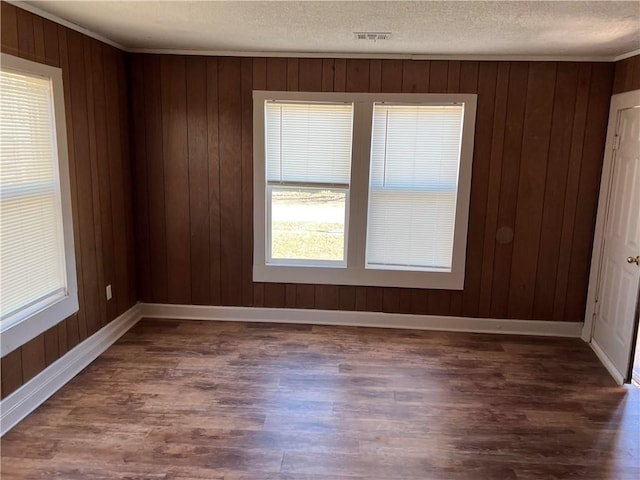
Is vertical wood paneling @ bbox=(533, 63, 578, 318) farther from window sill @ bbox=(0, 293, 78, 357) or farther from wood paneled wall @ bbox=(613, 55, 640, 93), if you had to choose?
window sill @ bbox=(0, 293, 78, 357)

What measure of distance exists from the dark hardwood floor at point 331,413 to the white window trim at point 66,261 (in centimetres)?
48

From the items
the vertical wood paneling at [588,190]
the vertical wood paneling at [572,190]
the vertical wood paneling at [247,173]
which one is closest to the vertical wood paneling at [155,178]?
the vertical wood paneling at [247,173]

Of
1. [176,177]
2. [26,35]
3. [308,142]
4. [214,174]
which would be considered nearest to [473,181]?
[308,142]

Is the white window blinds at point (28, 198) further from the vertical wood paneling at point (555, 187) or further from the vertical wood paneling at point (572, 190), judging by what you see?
the vertical wood paneling at point (572, 190)

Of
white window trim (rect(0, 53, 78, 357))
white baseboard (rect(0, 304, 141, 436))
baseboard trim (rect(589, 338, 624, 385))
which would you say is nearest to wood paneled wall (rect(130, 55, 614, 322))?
baseboard trim (rect(589, 338, 624, 385))

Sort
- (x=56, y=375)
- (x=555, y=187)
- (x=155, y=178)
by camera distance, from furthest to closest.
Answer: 1. (x=155, y=178)
2. (x=555, y=187)
3. (x=56, y=375)

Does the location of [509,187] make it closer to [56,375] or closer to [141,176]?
[141,176]

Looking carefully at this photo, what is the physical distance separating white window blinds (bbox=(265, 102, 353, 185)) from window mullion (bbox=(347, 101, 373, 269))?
2.5 inches

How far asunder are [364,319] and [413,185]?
1.26m

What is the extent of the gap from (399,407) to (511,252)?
6.04ft

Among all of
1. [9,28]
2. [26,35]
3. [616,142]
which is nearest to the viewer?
[9,28]

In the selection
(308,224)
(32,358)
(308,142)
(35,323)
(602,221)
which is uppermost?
(308,142)

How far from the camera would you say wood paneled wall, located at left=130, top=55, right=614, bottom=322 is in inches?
153

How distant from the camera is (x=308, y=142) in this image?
13.4ft
